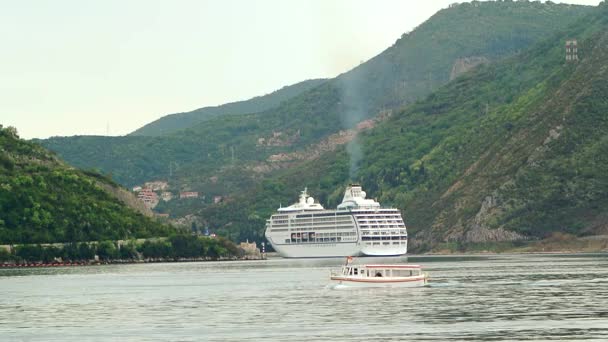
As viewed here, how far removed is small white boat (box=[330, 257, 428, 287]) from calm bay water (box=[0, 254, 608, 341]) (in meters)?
2.34

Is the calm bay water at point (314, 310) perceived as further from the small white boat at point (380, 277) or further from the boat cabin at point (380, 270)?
the boat cabin at point (380, 270)

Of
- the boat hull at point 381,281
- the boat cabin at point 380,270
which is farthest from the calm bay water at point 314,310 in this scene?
the boat cabin at point 380,270

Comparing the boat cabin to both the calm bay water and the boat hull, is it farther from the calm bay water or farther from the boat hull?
the calm bay water

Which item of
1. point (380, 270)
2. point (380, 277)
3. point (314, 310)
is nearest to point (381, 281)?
point (380, 277)

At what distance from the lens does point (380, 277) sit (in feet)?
476

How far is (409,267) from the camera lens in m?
145

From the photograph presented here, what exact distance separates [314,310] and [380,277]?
34821 millimetres

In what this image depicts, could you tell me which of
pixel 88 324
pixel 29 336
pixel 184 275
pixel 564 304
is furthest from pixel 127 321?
pixel 184 275

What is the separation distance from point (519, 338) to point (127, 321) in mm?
32763

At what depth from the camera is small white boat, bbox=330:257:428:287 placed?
142m

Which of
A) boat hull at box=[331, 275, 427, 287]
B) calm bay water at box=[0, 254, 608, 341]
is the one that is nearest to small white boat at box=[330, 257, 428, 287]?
boat hull at box=[331, 275, 427, 287]

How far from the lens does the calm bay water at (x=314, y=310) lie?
9144 centimetres

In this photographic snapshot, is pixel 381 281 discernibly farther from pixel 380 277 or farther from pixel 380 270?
pixel 380 270

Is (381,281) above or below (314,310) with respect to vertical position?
above
